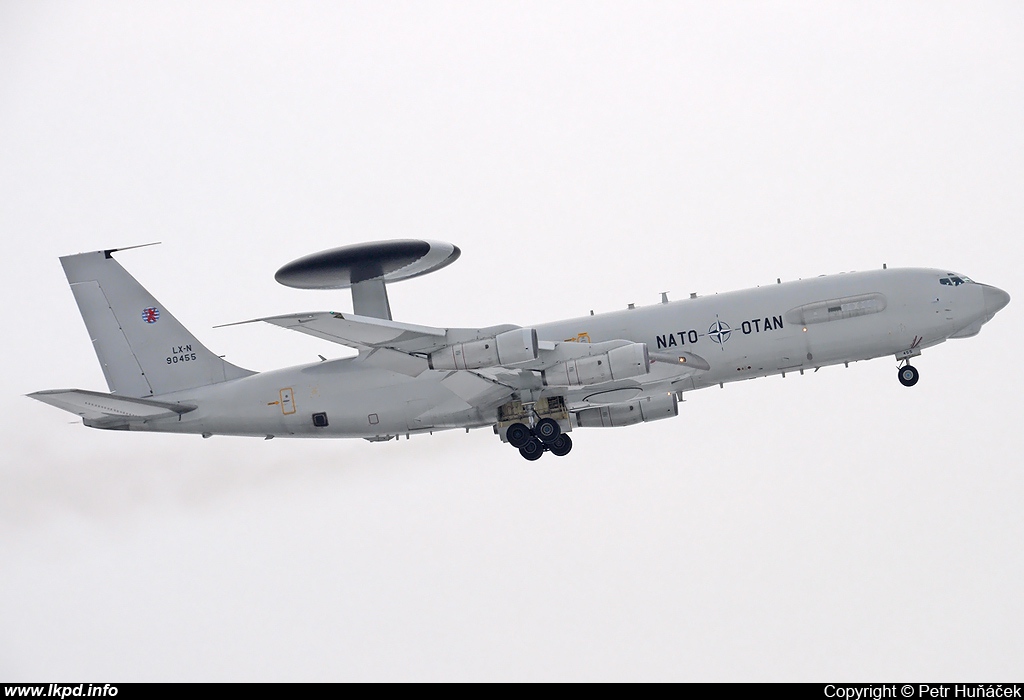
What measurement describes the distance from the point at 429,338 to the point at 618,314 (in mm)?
6985

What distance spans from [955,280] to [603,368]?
12.1m

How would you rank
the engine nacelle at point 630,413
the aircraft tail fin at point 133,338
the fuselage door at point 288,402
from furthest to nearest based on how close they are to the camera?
the aircraft tail fin at point 133,338
the engine nacelle at point 630,413
the fuselage door at point 288,402

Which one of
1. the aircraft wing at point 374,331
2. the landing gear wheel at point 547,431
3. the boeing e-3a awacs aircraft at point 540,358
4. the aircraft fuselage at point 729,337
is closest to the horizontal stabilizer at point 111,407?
the boeing e-3a awacs aircraft at point 540,358

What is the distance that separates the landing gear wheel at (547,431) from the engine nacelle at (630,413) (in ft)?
8.09

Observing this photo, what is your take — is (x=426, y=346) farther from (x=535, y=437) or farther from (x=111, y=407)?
(x=111, y=407)

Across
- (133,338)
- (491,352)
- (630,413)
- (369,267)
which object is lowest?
(630,413)

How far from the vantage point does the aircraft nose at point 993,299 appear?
122 ft

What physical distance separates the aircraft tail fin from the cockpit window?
78.2 feet

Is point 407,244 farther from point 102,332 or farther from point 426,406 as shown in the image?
point 102,332

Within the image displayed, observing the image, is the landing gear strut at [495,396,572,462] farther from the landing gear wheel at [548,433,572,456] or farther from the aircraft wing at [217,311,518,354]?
the aircraft wing at [217,311,518,354]

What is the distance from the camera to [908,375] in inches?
1501

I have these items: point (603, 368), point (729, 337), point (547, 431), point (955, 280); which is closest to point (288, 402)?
point (547, 431)

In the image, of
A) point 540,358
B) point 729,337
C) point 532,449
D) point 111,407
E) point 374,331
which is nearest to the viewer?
point 374,331

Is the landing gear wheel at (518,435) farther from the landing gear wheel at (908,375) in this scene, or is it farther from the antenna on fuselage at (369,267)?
the landing gear wheel at (908,375)
